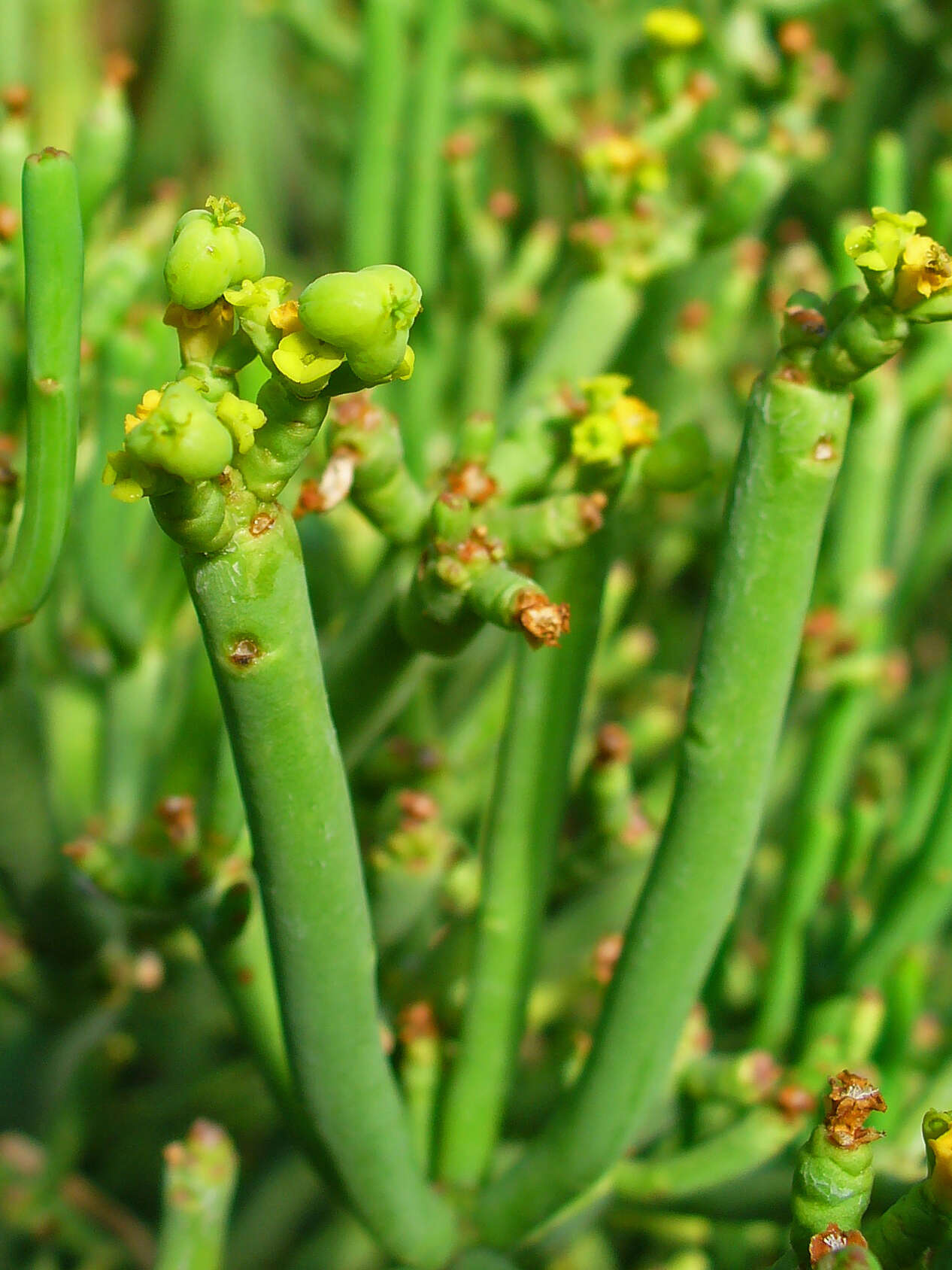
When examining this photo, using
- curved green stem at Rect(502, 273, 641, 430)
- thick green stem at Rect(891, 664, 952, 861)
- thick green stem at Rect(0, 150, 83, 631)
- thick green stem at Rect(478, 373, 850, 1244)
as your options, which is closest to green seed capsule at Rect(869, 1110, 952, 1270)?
thick green stem at Rect(478, 373, 850, 1244)

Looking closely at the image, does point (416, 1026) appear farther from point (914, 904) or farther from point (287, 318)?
point (287, 318)

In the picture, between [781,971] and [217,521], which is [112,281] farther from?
[781,971]

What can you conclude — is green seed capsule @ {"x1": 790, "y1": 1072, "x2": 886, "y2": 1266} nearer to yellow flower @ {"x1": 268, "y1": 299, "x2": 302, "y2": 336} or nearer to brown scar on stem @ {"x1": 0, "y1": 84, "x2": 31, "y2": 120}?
yellow flower @ {"x1": 268, "y1": 299, "x2": 302, "y2": 336}

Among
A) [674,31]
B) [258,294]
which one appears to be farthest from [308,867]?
[674,31]

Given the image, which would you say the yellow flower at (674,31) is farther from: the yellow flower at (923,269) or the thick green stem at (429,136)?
the yellow flower at (923,269)

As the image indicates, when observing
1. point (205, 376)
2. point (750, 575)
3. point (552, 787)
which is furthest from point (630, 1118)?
point (205, 376)

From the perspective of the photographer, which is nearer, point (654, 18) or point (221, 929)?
point (221, 929)
